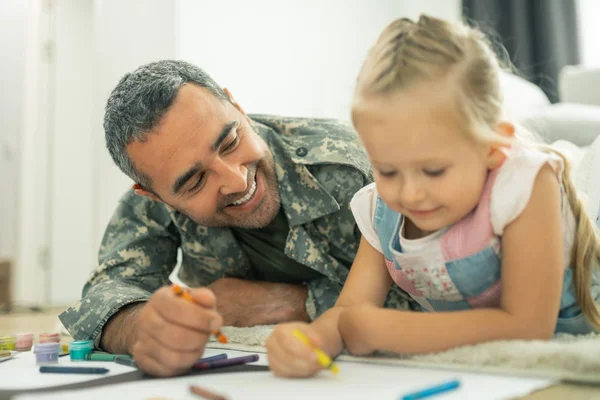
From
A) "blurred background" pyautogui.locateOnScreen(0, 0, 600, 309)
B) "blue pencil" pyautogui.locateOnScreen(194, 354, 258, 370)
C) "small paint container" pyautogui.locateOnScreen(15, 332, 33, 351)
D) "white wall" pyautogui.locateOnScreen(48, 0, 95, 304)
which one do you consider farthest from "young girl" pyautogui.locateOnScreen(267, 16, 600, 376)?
"white wall" pyautogui.locateOnScreen(48, 0, 95, 304)

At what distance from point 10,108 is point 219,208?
3140mm

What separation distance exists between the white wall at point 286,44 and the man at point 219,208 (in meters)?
1.14

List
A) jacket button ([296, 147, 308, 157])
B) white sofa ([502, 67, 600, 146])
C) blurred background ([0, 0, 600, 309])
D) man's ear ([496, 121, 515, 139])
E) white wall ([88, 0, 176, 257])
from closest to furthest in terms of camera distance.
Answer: man's ear ([496, 121, 515, 139]) < jacket button ([296, 147, 308, 157]) < white sofa ([502, 67, 600, 146]) < white wall ([88, 0, 176, 257]) < blurred background ([0, 0, 600, 309])

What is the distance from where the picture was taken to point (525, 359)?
2.54 feet

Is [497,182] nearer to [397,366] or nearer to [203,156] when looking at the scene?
[397,366]

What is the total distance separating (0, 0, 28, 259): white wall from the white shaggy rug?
11.8 ft

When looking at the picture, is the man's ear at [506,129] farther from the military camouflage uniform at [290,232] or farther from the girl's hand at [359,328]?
the military camouflage uniform at [290,232]

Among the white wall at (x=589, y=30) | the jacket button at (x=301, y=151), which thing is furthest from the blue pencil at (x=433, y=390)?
the white wall at (x=589, y=30)

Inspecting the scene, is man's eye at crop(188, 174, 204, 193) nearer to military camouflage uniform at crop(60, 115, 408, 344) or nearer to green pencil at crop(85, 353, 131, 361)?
military camouflage uniform at crop(60, 115, 408, 344)

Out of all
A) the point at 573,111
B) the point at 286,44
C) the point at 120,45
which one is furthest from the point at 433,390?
the point at 286,44

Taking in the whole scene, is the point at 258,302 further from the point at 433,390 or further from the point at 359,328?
the point at 433,390

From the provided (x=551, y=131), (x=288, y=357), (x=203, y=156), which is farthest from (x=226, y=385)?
(x=551, y=131)

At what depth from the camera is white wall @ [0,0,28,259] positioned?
12.8 feet

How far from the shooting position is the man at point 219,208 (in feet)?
4.00
